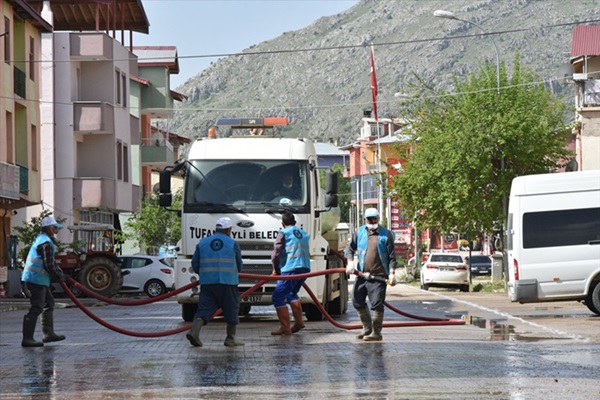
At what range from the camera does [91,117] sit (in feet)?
176

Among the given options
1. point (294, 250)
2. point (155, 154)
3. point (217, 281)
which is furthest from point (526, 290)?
point (155, 154)

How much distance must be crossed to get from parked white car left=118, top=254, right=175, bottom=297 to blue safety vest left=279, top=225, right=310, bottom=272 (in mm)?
21548

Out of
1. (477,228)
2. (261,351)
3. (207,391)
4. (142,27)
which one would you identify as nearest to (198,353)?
(261,351)

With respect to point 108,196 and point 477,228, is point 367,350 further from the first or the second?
point 108,196

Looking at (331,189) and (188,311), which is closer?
(331,189)

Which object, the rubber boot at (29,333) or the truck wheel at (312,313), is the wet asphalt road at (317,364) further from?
the truck wheel at (312,313)

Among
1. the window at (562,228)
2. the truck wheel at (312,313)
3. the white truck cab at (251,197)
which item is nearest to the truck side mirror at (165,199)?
the white truck cab at (251,197)

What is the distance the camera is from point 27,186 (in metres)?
43.7

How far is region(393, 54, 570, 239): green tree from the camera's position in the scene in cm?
4762

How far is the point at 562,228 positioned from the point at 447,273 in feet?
78.6

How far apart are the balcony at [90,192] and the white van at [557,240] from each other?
2844cm

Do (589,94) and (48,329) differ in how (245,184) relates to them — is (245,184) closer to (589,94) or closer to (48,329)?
Result: (48,329)

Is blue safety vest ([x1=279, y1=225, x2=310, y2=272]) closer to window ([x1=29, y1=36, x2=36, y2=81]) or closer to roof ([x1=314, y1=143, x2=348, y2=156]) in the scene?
window ([x1=29, y1=36, x2=36, y2=81])

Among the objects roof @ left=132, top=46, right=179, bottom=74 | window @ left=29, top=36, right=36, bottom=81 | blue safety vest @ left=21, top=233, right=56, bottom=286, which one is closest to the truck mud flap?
blue safety vest @ left=21, top=233, right=56, bottom=286
